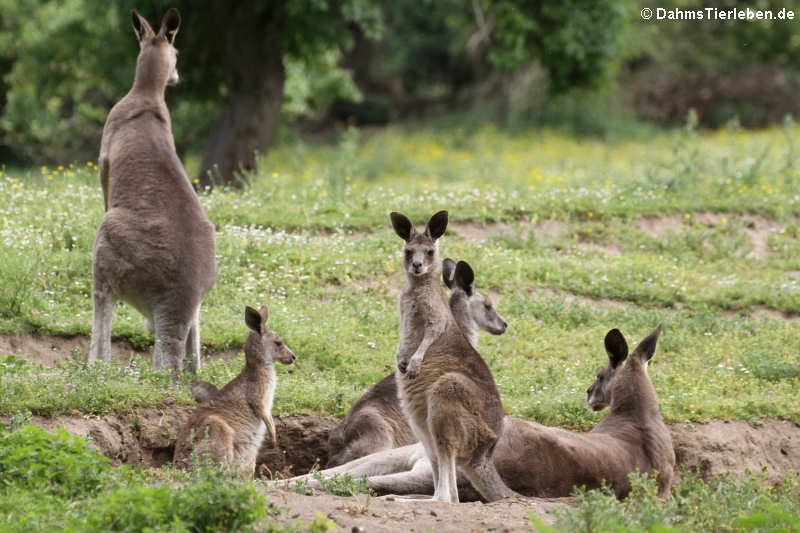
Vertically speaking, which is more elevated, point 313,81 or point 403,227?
point 313,81

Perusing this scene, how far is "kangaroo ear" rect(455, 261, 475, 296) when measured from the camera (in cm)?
859

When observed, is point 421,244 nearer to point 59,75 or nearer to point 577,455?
point 577,455

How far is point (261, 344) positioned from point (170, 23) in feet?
10.8

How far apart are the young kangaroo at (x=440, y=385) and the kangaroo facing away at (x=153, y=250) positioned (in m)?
1.80

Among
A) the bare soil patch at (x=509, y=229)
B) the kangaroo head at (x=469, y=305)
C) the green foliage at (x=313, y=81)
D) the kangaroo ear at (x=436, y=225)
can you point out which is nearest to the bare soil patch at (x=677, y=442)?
the kangaroo head at (x=469, y=305)

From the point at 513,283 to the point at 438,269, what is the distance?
4535 mm

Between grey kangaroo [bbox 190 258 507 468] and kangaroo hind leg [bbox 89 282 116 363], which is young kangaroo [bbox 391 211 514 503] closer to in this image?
grey kangaroo [bbox 190 258 507 468]

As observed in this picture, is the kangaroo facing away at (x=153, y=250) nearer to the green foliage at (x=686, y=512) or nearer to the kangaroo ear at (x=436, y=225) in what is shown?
the kangaroo ear at (x=436, y=225)

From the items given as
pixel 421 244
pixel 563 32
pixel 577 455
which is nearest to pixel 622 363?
pixel 577 455

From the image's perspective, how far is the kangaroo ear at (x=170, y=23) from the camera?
9.46m

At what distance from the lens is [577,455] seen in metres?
7.31

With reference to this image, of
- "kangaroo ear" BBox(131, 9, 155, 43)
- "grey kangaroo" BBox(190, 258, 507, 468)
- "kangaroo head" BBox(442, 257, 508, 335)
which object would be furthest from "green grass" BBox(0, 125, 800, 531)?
"kangaroo ear" BBox(131, 9, 155, 43)

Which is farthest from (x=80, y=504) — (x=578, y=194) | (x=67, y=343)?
(x=578, y=194)

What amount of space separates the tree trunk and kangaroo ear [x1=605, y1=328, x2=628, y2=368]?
1232 centimetres
